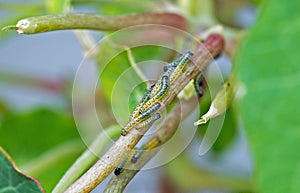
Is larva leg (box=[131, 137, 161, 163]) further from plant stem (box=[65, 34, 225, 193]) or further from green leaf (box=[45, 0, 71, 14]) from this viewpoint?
green leaf (box=[45, 0, 71, 14])

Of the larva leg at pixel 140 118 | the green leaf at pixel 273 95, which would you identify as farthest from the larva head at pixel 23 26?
the green leaf at pixel 273 95

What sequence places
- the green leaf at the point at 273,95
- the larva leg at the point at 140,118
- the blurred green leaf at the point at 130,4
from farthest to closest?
the blurred green leaf at the point at 130,4, the green leaf at the point at 273,95, the larva leg at the point at 140,118

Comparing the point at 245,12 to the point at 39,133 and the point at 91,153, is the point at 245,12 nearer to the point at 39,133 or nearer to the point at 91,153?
the point at 39,133

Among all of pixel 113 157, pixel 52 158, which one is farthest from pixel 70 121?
pixel 113 157

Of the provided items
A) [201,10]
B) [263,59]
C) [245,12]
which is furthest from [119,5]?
[245,12]

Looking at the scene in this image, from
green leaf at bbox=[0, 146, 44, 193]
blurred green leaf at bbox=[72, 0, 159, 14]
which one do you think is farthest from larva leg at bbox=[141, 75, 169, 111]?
blurred green leaf at bbox=[72, 0, 159, 14]

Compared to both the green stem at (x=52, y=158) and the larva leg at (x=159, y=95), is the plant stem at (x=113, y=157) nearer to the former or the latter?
the larva leg at (x=159, y=95)
